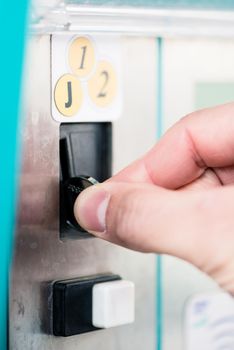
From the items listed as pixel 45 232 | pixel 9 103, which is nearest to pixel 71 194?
pixel 45 232

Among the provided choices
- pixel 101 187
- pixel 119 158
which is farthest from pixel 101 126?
→ pixel 101 187

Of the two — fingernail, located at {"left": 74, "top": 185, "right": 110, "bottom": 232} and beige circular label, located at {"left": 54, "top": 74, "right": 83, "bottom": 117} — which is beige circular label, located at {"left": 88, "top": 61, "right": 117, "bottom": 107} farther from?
fingernail, located at {"left": 74, "top": 185, "right": 110, "bottom": 232}

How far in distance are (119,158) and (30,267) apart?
0.14 m

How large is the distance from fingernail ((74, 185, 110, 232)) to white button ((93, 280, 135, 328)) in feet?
0.31

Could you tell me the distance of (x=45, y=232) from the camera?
722mm

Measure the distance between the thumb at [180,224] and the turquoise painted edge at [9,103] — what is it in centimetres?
8

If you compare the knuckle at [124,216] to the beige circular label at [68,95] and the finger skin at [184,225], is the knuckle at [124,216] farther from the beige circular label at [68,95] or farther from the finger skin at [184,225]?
the beige circular label at [68,95]

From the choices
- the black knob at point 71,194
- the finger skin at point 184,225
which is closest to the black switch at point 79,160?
the black knob at point 71,194

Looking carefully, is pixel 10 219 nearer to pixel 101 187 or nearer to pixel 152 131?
pixel 101 187

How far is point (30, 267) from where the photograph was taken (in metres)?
0.72

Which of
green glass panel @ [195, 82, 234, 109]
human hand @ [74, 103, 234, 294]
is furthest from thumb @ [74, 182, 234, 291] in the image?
green glass panel @ [195, 82, 234, 109]

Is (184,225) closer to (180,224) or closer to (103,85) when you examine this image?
(180,224)

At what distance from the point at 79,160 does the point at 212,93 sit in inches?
8.0

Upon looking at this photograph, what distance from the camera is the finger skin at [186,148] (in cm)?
75
